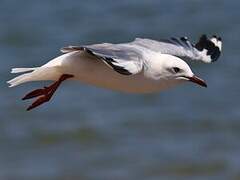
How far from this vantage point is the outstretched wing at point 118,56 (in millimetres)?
3636

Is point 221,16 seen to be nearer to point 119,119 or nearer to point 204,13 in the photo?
point 204,13

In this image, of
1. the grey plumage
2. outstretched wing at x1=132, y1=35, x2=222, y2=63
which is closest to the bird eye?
the grey plumage

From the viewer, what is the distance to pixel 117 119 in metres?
6.66

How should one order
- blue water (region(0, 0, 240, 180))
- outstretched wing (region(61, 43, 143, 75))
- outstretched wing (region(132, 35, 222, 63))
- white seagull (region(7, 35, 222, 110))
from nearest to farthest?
outstretched wing (region(61, 43, 143, 75)) → white seagull (region(7, 35, 222, 110)) → outstretched wing (region(132, 35, 222, 63)) → blue water (region(0, 0, 240, 180))

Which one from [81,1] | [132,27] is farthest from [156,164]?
[81,1]

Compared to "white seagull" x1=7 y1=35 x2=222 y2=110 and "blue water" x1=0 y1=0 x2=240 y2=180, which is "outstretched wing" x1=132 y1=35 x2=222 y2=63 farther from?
"blue water" x1=0 y1=0 x2=240 y2=180

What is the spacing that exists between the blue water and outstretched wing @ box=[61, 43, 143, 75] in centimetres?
207

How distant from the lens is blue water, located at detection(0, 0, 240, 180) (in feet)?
19.7

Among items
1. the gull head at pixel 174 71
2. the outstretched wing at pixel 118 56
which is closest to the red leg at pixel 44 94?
the outstretched wing at pixel 118 56

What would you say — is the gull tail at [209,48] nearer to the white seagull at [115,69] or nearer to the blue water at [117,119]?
the white seagull at [115,69]

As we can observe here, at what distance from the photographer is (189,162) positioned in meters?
6.01

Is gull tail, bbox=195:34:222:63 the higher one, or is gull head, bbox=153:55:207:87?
gull tail, bbox=195:34:222:63

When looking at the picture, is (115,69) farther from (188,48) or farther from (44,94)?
(188,48)

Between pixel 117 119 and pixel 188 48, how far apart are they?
7.33 ft
